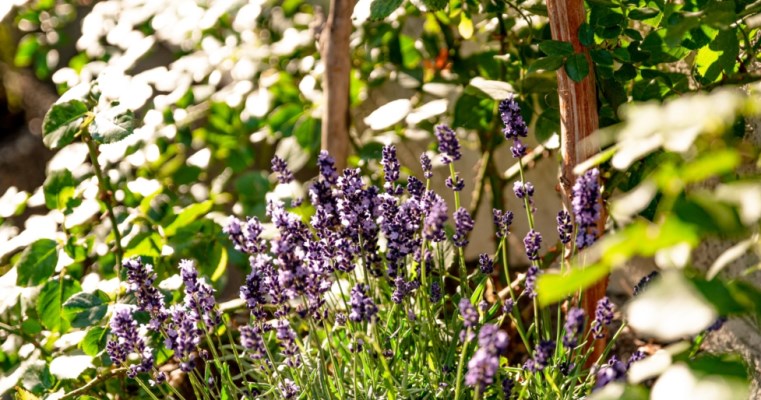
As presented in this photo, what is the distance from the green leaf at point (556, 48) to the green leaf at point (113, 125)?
66cm

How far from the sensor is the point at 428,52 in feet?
6.75

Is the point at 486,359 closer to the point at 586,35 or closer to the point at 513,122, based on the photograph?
the point at 513,122

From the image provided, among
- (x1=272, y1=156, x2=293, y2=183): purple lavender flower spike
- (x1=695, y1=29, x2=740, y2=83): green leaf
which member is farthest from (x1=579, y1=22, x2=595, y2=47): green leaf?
(x1=272, y1=156, x2=293, y2=183): purple lavender flower spike

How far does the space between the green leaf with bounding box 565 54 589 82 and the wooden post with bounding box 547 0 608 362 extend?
35mm

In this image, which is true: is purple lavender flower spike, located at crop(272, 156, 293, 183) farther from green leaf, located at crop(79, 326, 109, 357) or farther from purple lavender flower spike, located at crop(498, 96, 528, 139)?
green leaf, located at crop(79, 326, 109, 357)

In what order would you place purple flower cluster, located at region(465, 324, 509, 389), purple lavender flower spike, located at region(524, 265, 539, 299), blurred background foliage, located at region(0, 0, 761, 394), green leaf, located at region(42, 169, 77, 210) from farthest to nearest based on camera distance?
green leaf, located at region(42, 169, 77, 210), purple lavender flower spike, located at region(524, 265, 539, 299), purple flower cluster, located at region(465, 324, 509, 389), blurred background foliage, located at region(0, 0, 761, 394)

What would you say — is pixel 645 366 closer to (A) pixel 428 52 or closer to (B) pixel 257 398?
(B) pixel 257 398

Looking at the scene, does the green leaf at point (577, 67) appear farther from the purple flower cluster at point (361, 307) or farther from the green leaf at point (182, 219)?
the green leaf at point (182, 219)

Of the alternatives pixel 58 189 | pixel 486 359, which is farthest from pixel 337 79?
pixel 486 359

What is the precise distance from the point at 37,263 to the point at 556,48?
1.03 meters

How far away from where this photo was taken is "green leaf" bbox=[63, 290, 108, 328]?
1.39 m

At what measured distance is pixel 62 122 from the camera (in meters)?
1.42

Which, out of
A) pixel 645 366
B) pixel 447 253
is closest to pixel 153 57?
pixel 447 253

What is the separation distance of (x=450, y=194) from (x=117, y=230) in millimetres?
1169
